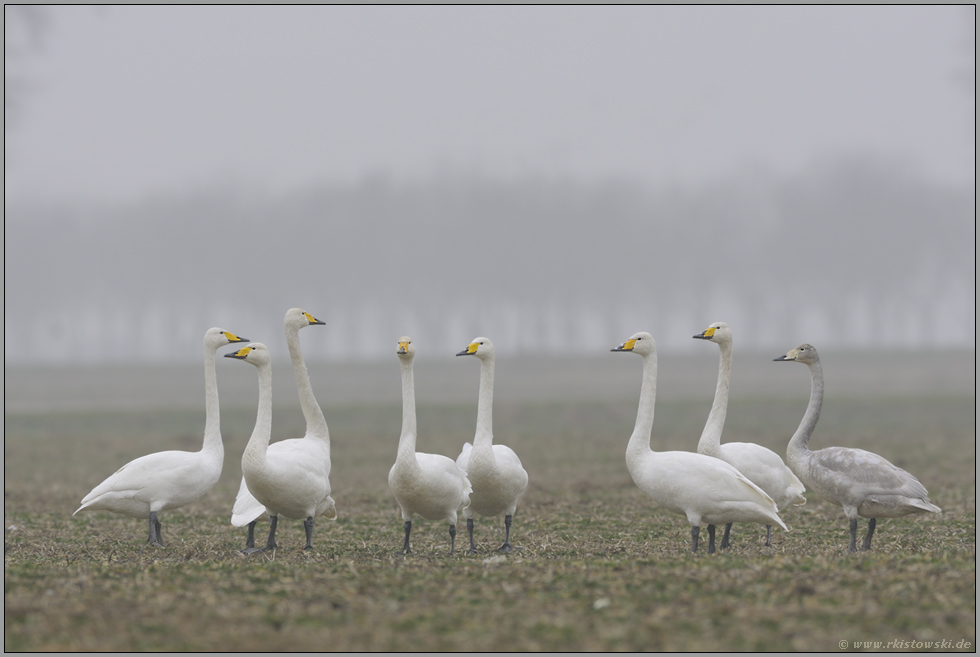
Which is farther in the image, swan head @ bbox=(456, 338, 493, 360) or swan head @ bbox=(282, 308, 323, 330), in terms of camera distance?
swan head @ bbox=(282, 308, 323, 330)

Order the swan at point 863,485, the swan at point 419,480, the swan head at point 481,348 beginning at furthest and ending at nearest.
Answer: the swan head at point 481,348 < the swan at point 419,480 < the swan at point 863,485

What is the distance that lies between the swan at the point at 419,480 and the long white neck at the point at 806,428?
3.71 metres

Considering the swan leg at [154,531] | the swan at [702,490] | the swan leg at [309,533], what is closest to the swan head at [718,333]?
the swan at [702,490]

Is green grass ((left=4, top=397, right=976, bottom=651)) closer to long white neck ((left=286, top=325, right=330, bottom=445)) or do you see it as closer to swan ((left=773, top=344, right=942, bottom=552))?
swan ((left=773, top=344, right=942, bottom=552))

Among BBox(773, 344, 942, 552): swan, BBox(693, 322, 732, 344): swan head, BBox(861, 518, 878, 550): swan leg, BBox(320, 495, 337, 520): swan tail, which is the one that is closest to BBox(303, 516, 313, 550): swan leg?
BBox(320, 495, 337, 520): swan tail

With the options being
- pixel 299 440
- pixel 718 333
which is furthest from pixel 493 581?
pixel 718 333

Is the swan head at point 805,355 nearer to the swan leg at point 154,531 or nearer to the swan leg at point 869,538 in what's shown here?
the swan leg at point 869,538

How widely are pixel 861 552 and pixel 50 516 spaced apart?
36.2ft

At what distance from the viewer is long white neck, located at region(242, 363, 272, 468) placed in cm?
927

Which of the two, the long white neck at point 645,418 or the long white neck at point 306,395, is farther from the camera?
the long white neck at point 306,395

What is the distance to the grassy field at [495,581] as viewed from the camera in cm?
596

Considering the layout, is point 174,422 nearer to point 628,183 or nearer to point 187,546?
point 187,546

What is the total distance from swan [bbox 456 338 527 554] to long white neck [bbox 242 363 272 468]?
222 cm

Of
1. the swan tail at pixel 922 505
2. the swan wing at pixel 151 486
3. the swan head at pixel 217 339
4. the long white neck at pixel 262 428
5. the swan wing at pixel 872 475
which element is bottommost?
the swan wing at pixel 151 486
